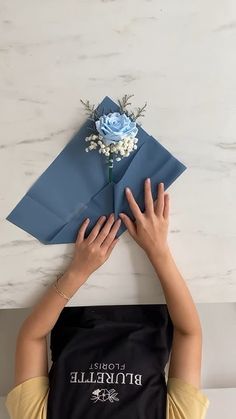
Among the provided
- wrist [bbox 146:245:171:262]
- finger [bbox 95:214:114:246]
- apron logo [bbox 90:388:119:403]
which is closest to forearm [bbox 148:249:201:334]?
wrist [bbox 146:245:171:262]

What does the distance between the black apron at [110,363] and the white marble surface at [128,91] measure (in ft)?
0.72

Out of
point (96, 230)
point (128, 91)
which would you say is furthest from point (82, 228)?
point (128, 91)

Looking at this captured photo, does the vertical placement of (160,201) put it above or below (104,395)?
above

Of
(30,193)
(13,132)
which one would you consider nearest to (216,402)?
(30,193)

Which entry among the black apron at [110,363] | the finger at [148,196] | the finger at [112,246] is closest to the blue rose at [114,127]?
the finger at [148,196]

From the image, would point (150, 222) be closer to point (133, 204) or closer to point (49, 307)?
point (133, 204)

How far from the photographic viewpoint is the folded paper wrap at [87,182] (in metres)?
Result: 0.99

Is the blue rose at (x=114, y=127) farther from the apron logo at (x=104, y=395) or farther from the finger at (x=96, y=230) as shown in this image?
the apron logo at (x=104, y=395)

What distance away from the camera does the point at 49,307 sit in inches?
41.3

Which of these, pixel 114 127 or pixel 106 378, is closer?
pixel 114 127

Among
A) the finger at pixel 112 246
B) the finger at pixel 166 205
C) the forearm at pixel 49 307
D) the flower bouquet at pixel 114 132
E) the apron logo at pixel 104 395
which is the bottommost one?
the apron logo at pixel 104 395

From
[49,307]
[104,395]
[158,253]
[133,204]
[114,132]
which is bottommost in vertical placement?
[104,395]

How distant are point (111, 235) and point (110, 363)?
30 cm

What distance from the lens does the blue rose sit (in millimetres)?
921
